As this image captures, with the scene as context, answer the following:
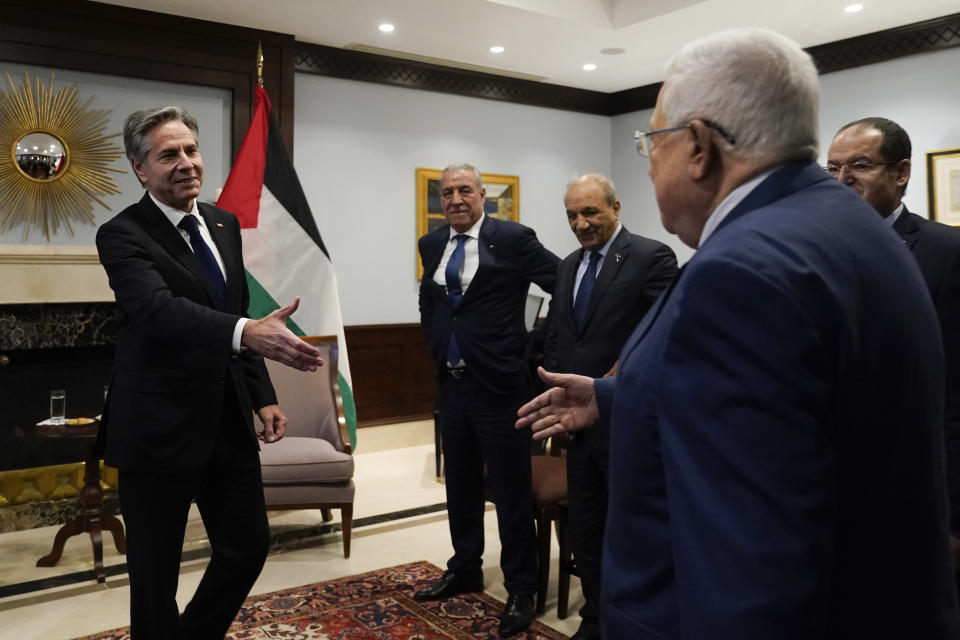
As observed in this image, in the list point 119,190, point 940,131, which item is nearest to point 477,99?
point 119,190

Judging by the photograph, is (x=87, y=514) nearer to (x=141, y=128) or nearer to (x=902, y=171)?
(x=141, y=128)

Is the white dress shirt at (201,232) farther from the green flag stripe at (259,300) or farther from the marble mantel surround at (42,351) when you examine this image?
the marble mantel surround at (42,351)

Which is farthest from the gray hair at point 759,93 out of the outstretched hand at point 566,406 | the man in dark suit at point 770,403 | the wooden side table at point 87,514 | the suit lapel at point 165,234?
the wooden side table at point 87,514

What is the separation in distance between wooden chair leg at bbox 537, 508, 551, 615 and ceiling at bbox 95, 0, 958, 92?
11.1 feet

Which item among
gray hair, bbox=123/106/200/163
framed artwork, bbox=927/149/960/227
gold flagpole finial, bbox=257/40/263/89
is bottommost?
gray hair, bbox=123/106/200/163

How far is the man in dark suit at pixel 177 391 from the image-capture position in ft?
6.57

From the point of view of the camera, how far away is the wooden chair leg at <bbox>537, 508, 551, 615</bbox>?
3.24m

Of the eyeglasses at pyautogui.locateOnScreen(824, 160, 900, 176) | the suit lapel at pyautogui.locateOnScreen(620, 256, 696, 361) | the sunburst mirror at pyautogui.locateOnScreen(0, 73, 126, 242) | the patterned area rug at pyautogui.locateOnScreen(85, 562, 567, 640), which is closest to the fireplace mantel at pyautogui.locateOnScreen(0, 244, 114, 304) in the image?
the sunburst mirror at pyautogui.locateOnScreen(0, 73, 126, 242)

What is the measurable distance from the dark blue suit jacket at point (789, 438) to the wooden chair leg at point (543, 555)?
89.7 inches

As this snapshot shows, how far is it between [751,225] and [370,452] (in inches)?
223

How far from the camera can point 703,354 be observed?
2.86 ft

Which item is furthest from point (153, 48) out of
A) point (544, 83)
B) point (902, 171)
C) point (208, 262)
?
point (902, 171)

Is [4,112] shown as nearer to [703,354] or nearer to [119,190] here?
[119,190]

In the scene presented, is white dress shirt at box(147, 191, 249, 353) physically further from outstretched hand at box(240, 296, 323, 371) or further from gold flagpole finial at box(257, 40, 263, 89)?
gold flagpole finial at box(257, 40, 263, 89)
